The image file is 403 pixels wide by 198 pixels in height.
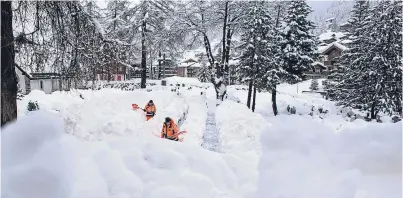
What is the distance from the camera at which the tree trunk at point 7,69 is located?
242 inches

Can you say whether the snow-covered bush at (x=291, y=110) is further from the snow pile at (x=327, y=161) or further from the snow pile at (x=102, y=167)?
the snow pile at (x=327, y=161)

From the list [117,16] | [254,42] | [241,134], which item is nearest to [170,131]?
[241,134]

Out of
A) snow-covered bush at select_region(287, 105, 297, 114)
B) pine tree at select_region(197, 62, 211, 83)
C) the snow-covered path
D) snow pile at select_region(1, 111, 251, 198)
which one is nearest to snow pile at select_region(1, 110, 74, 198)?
snow pile at select_region(1, 111, 251, 198)

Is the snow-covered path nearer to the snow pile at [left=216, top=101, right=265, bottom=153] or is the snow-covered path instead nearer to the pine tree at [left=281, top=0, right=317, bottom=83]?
the snow pile at [left=216, top=101, right=265, bottom=153]

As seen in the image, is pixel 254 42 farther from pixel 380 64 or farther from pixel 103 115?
pixel 103 115

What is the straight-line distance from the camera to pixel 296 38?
30.0 metres

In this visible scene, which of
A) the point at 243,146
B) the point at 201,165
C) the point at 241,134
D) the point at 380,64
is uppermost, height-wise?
the point at 380,64

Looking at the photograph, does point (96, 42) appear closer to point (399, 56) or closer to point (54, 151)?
point (54, 151)

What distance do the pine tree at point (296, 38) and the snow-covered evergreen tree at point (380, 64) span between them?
619 centimetres

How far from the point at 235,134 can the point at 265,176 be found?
32.0 feet

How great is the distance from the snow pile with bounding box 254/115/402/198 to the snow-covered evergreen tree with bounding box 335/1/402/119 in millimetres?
19874

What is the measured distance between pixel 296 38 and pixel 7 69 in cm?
2718

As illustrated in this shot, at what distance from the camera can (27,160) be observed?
2955mm

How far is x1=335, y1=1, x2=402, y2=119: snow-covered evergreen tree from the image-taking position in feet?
66.4
